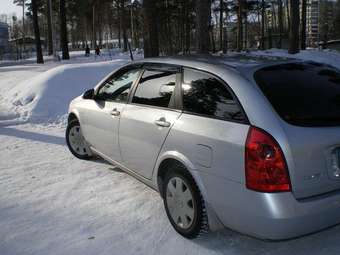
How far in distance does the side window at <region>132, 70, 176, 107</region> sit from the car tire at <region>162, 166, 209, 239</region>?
0.73m

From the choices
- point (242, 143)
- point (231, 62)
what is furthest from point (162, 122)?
point (242, 143)

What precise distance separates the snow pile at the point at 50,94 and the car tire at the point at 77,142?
3.46m

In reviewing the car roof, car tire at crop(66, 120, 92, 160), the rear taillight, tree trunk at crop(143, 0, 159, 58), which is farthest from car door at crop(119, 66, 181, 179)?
tree trunk at crop(143, 0, 159, 58)

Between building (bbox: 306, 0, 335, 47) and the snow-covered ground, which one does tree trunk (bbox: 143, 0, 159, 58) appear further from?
building (bbox: 306, 0, 335, 47)

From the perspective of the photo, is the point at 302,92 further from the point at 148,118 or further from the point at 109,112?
the point at 109,112

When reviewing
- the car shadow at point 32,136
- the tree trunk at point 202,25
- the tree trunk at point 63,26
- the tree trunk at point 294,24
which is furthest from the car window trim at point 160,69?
the tree trunk at point 63,26

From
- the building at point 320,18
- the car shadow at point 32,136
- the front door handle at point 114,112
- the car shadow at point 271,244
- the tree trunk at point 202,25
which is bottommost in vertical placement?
the car shadow at point 271,244

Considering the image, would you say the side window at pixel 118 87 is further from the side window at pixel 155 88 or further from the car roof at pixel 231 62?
the car roof at pixel 231 62

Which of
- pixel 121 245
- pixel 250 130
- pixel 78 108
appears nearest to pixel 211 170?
pixel 250 130

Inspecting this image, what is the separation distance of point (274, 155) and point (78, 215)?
92.9 inches

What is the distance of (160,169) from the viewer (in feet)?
15.0

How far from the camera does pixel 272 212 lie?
3.45m

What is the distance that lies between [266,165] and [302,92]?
0.77 metres

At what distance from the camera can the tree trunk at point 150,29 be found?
14070 mm
